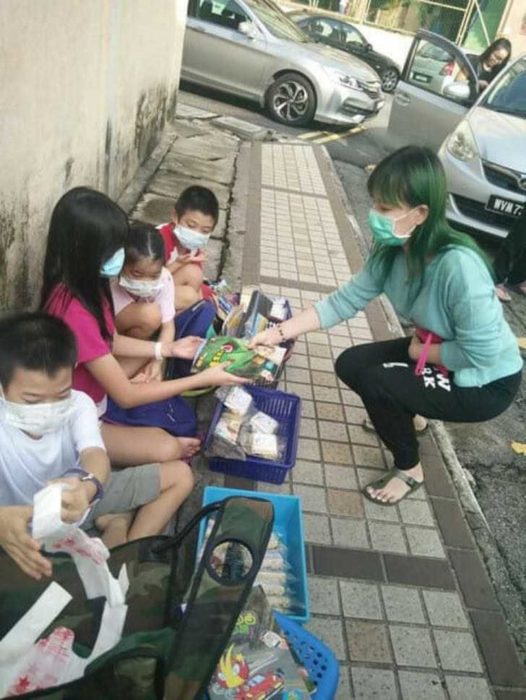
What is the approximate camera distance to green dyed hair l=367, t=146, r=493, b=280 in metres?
2.29

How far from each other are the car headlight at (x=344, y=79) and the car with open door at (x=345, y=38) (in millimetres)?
4866

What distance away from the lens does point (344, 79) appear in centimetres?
962

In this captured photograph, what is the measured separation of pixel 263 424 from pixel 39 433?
1354 millimetres

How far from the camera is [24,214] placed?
2.86 metres

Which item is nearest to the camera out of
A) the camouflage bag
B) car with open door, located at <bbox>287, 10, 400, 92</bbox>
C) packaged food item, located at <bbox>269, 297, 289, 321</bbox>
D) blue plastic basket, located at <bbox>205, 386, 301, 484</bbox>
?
the camouflage bag

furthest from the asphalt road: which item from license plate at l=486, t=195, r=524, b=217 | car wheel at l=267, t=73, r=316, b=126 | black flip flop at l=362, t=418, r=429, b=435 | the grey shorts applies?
car wheel at l=267, t=73, r=316, b=126

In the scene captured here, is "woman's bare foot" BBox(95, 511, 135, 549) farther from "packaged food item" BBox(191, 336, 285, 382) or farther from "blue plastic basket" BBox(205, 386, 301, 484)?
"packaged food item" BBox(191, 336, 285, 382)

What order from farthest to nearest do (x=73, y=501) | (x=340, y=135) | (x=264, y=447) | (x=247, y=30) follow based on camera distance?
(x=340, y=135) < (x=247, y=30) < (x=264, y=447) < (x=73, y=501)

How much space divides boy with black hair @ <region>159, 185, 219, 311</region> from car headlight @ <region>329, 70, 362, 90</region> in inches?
288

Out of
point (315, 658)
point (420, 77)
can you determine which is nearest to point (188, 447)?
point (315, 658)

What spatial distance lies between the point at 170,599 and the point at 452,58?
24.2 feet

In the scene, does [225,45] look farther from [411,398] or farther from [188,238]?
[411,398]

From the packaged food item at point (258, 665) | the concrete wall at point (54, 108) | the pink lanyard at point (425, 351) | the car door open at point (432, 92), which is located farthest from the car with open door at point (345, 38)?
the packaged food item at point (258, 665)

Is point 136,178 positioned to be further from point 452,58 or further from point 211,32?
point 211,32
